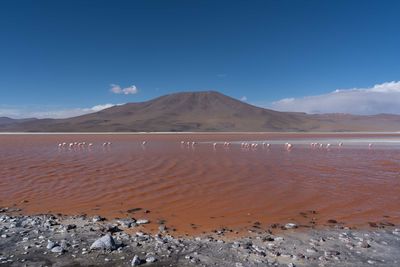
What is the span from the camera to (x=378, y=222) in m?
8.27

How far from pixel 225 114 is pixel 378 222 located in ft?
602

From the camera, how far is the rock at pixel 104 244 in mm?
6241

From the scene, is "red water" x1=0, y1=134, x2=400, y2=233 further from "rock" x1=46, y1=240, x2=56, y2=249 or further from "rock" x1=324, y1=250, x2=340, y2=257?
"rock" x1=46, y1=240, x2=56, y2=249

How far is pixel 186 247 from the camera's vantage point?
6.43 meters

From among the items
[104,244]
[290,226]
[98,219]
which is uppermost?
[104,244]

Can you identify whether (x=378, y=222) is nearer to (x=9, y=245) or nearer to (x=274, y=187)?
(x=274, y=187)

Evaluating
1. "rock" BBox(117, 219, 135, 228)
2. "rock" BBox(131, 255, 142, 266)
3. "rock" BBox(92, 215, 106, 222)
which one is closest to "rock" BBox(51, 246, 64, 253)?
"rock" BBox(131, 255, 142, 266)

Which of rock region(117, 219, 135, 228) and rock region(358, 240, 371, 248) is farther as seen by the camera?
rock region(117, 219, 135, 228)

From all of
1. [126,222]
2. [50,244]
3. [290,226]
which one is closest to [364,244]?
[290,226]

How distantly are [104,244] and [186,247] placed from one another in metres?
1.44

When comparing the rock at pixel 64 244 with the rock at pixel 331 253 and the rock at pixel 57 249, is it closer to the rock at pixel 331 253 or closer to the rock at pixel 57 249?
the rock at pixel 57 249

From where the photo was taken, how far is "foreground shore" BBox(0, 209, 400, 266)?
5.78 m

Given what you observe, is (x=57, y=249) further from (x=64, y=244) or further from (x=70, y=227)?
(x=70, y=227)

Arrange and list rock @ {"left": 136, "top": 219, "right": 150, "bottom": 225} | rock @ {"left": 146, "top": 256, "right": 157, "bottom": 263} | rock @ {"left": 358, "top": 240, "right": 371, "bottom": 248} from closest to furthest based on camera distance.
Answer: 1. rock @ {"left": 146, "top": 256, "right": 157, "bottom": 263}
2. rock @ {"left": 358, "top": 240, "right": 371, "bottom": 248}
3. rock @ {"left": 136, "top": 219, "right": 150, "bottom": 225}
